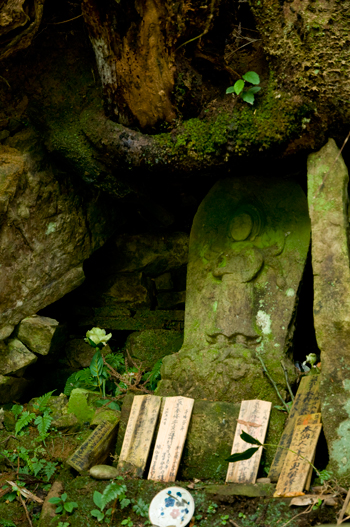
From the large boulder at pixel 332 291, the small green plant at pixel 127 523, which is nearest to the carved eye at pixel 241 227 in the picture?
the large boulder at pixel 332 291

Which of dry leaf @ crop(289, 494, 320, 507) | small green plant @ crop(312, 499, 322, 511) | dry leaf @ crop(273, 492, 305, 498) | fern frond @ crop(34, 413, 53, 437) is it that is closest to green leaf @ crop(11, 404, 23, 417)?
fern frond @ crop(34, 413, 53, 437)

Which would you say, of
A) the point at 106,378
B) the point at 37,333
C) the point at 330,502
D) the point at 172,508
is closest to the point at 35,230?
the point at 37,333

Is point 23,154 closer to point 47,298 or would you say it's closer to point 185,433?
point 47,298

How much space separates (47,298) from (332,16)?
10.8ft

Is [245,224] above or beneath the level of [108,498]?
above

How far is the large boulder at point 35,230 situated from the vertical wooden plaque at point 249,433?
6.96 feet

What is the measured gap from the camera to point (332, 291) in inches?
126

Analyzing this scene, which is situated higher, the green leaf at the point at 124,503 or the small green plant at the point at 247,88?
the small green plant at the point at 247,88

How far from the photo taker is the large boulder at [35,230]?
4.20m

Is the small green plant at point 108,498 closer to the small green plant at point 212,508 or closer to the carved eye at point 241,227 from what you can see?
the small green plant at point 212,508

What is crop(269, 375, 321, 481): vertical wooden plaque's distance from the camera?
10.1ft

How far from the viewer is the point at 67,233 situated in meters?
4.52

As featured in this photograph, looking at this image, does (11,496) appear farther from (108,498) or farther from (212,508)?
(212,508)

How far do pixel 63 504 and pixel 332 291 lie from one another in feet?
7.30
